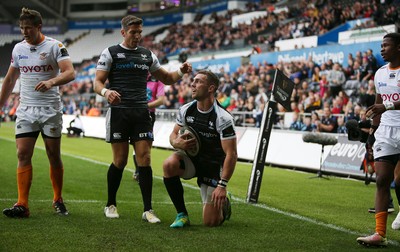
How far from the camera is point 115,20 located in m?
65.4

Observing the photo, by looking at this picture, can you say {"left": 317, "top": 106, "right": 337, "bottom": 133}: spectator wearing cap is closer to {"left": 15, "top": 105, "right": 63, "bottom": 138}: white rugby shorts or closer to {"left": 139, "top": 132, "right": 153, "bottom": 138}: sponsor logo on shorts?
{"left": 139, "top": 132, "right": 153, "bottom": 138}: sponsor logo on shorts

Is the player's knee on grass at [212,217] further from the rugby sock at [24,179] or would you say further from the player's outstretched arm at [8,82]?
the player's outstretched arm at [8,82]

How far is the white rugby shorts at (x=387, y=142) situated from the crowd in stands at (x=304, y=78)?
5930 millimetres

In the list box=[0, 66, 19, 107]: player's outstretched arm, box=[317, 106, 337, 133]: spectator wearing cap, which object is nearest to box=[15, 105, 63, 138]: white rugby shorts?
box=[0, 66, 19, 107]: player's outstretched arm

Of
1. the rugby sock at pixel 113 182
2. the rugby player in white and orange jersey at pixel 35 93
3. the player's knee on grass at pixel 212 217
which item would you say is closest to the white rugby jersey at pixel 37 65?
the rugby player in white and orange jersey at pixel 35 93

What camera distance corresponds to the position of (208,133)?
7.57 meters

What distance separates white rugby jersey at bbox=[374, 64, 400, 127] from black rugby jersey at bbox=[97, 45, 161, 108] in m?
2.70

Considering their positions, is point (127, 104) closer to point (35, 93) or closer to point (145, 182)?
point (145, 182)

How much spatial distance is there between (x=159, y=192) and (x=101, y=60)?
3.43m

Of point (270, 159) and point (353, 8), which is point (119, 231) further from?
point (353, 8)

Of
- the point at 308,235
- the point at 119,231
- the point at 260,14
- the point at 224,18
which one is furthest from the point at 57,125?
the point at 224,18

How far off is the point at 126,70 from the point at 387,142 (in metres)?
3.02

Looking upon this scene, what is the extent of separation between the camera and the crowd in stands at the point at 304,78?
61.4ft

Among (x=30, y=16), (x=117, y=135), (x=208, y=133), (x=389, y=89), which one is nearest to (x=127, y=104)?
(x=117, y=135)
